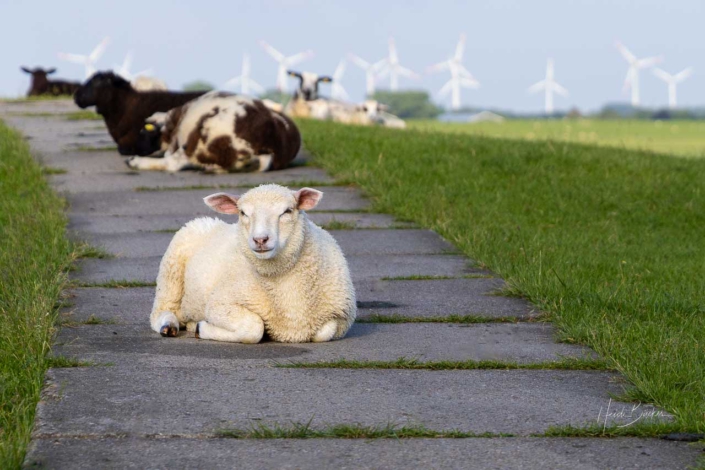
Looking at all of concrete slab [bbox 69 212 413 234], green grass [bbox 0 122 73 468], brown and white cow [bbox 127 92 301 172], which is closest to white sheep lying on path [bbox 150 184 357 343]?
green grass [bbox 0 122 73 468]

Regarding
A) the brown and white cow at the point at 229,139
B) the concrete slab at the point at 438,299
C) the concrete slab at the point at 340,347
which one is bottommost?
the concrete slab at the point at 438,299

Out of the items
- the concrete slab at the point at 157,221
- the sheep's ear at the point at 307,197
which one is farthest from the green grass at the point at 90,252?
the sheep's ear at the point at 307,197

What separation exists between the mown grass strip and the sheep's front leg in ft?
5.11

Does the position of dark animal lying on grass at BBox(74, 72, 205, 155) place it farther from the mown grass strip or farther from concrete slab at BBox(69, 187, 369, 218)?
the mown grass strip

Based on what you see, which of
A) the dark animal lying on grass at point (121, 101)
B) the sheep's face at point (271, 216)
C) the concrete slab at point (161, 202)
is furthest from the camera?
the dark animal lying on grass at point (121, 101)

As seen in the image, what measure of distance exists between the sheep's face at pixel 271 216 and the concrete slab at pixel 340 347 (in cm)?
56

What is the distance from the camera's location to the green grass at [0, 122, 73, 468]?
425cm

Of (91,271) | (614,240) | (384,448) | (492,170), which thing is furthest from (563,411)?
(492,170)

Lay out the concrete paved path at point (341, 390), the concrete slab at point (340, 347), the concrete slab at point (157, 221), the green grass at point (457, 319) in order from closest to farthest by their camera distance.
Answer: the concrete paved path at point (341, 390) → the concrete slab at point (340, 347) → the green grass at point (457, 319) → the concrete slab at point (157, 221)

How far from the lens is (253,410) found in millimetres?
4406

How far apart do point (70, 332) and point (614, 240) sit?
17.3 ft

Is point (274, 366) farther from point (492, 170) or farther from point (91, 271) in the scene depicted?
point (492, 170)

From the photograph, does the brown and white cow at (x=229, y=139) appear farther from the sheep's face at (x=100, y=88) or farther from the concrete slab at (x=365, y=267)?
the concrete slab at (x=365, y=267)

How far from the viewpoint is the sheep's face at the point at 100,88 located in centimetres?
1501
